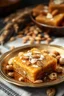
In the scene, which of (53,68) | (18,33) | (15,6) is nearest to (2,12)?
(15,6)

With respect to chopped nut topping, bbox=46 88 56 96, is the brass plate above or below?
above

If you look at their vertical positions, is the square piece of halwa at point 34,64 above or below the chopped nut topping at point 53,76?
above

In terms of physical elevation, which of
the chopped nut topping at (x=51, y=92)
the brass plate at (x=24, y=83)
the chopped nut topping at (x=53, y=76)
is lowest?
the chopped nut topping at (x=51, y=92)

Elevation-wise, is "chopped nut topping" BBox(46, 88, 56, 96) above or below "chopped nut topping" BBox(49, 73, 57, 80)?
below

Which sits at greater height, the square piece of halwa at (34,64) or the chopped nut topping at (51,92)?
the square piece of halwa at (34,64)

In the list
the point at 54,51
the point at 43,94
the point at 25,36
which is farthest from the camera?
the point at 25,36

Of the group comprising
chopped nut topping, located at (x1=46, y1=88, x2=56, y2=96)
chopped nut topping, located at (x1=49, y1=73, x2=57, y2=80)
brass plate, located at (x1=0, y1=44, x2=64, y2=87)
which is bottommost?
chopped nut topping, located at (x1=46, y1=88, x2=56, y2=96)

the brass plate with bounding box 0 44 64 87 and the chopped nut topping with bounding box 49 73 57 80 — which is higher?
the brass plate with bounding box 0 44 64 87

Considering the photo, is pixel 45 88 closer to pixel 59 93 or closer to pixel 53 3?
pixel 59 93
